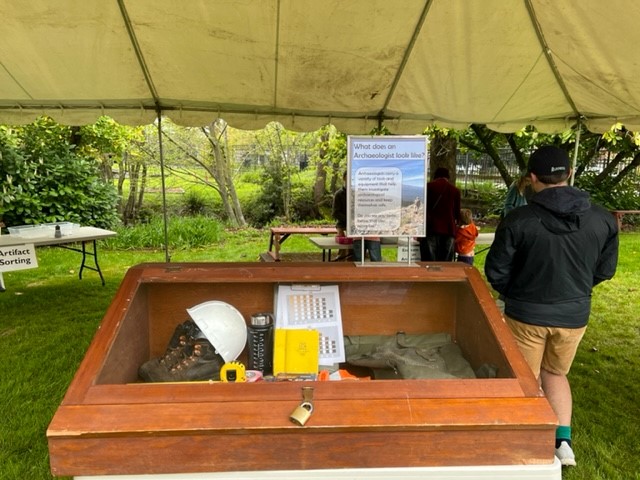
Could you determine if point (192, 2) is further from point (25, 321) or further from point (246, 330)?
point (25, 321)

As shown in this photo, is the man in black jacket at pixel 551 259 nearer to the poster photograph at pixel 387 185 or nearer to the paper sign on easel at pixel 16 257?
the poster photograph at pixel 387 185

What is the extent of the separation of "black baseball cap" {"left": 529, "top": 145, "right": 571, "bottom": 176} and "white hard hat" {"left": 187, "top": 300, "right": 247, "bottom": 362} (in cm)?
158

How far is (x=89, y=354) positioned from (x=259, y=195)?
1313 centimetres

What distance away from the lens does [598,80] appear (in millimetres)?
3166

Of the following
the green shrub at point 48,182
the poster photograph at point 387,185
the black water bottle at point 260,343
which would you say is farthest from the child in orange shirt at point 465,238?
A: the green shrub at point 48,182

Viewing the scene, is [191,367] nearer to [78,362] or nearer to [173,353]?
[173,353]

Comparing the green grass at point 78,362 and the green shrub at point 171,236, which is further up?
the green shrub at point 171,236

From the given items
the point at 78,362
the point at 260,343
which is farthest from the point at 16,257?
the point at 260,343

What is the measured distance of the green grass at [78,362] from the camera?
8.45 feet

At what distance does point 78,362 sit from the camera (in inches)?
148

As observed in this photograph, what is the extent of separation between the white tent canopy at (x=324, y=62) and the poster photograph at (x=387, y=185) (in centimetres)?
98

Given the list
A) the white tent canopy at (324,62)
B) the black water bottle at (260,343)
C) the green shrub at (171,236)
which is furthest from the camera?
the green shrub at (171,236)

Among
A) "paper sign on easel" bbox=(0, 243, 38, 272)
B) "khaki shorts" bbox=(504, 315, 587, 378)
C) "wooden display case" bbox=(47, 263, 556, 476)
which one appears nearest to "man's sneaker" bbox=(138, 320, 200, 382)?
"wooden display case" bbox=(47, 263, 556, 476)

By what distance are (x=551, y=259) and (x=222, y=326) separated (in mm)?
1567
